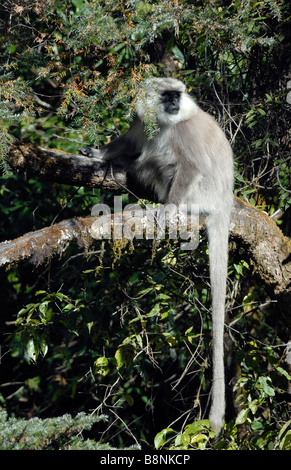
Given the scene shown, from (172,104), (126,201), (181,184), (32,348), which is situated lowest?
(32,348)

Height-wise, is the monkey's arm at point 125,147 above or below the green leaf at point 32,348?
above

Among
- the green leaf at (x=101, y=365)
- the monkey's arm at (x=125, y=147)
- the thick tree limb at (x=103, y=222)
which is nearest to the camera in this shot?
the thick tree limb at (x=103, y=222)

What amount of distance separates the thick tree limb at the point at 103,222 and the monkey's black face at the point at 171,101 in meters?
0.78

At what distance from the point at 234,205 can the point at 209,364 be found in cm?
140

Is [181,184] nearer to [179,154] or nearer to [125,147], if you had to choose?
[179,154]

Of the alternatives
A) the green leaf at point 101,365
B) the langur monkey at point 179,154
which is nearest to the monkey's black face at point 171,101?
the langur monkey at point 179,154

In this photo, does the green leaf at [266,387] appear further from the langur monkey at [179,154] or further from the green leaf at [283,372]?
the langur monkey at [179,154]

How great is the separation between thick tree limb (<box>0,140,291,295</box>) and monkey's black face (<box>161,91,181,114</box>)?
78 cm

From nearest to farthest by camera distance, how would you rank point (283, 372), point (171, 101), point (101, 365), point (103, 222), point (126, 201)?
1. point (103, 222)
2. point (283, 372)
3. point (101, 365)
4. point (171, 101)
5. point (126, 201)

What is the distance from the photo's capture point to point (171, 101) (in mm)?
4230

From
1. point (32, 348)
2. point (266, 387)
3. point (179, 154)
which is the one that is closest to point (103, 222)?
point (32, 348)

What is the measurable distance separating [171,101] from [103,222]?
1.40m

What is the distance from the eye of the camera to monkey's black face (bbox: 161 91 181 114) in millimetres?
4184

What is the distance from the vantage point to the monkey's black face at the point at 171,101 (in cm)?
418
